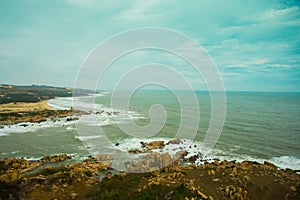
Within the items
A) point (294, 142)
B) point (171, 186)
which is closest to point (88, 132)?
point (171, 186)

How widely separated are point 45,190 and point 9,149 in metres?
13.4

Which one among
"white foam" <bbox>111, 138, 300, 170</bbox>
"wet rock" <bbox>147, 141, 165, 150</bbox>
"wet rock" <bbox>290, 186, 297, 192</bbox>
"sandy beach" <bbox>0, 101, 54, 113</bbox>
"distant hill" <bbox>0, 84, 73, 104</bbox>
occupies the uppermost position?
"distant hill" <bbox>0, 84, 73, 104</bbox>

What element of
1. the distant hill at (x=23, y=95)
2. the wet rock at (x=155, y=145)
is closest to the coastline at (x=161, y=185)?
the wet rock at (x=155, y=145)

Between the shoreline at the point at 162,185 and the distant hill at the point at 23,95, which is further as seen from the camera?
the distant hill at the point at 23,95

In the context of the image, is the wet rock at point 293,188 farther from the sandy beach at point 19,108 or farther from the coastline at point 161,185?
the sandy beach at point 19,108

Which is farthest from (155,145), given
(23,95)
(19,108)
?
(23,95)

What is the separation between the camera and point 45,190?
975 centimetres

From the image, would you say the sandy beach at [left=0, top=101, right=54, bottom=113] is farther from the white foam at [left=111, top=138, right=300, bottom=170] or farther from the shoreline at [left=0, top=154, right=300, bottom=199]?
the shoreline at [left=0, top=154, right=300, bottom=199]

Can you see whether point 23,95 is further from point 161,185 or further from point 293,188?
point 293,188

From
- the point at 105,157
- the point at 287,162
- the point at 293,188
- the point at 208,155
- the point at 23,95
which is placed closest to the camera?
the point at 293,188

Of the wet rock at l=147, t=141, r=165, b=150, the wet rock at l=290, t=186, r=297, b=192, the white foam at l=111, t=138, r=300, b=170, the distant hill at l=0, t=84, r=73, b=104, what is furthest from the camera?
the distant hill at l=0, t=84, r=73, b=104

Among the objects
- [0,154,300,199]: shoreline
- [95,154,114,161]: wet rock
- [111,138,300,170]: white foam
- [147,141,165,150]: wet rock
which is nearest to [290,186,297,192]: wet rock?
[0,154,300,199]: shoreline

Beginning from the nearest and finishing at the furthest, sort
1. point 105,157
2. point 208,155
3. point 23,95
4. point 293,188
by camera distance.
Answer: point 293,188, point 105,157, point 208,155, point 23,95

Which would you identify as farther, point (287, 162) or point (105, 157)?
point (105, 157)
